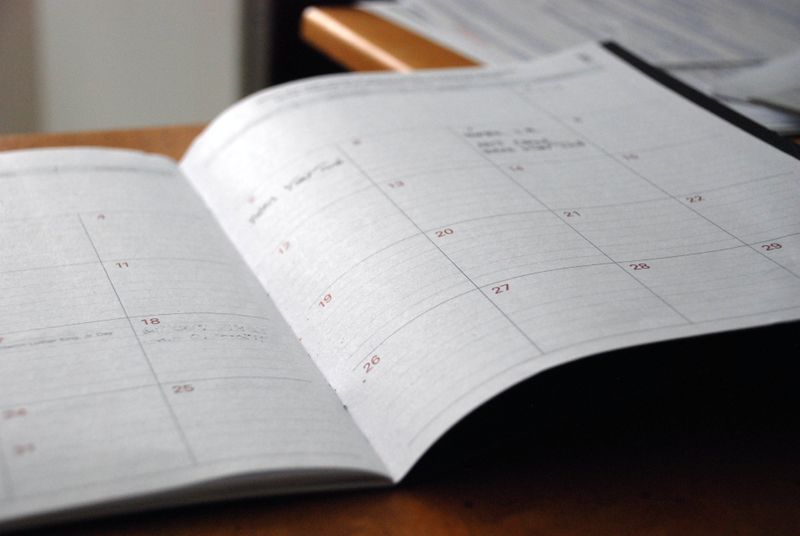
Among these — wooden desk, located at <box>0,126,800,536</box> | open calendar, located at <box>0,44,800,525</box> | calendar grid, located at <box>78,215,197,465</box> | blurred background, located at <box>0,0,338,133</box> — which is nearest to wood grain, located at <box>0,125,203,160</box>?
open calendar, located at <box>0,44,800,525</box>

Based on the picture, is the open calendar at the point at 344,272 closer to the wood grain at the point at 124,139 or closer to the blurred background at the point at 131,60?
the wood grain at the point at 124,139

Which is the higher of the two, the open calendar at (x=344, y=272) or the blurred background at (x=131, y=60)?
the blurred background at (x=131, y=60)

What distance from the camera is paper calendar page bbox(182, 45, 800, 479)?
350 mm

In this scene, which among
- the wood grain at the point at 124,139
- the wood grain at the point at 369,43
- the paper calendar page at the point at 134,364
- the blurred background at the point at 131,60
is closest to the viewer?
the paper calendar page at the point at 134,364

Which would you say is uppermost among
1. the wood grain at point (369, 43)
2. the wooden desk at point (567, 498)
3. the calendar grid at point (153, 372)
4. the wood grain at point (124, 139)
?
the wood grain at point (369, 43)

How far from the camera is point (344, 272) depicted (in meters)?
0.42

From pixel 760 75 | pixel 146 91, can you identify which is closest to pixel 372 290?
pixel 760 75

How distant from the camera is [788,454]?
37cm

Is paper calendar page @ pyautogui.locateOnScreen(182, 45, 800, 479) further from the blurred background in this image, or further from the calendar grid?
the blurred background

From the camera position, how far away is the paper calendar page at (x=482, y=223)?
1.15ft

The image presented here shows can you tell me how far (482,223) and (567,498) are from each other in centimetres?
14

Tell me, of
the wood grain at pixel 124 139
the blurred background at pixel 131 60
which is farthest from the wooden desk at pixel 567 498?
the blurred background at pixel 131 60

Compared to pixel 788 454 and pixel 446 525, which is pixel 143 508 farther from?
pixel 788 454

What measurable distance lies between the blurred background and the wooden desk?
0.91 m
